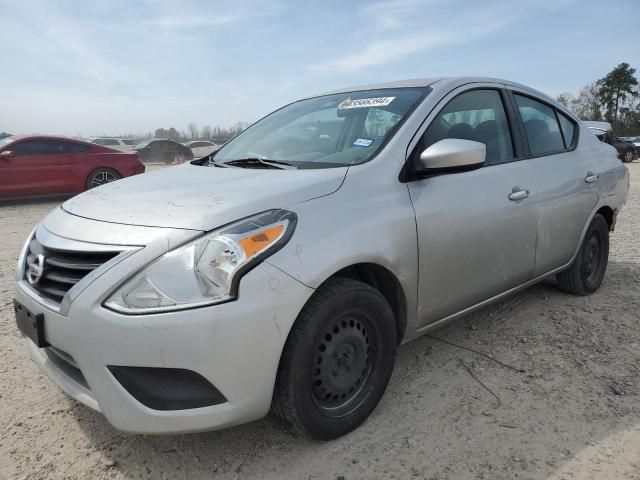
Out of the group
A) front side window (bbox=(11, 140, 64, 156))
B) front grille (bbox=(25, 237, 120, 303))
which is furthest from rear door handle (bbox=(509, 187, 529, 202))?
front side window (bbox=(11, 140, 64, 156))

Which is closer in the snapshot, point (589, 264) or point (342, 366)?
point (342, 366)

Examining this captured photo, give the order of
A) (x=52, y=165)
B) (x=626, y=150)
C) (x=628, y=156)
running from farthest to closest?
(x=628, y=156) < (x=626, y=150) < (x=52, y=165)

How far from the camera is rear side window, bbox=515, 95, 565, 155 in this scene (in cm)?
337

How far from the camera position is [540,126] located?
3.51m

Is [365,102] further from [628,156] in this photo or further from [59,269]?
[628,156]

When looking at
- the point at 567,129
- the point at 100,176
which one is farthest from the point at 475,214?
the point at 100,176

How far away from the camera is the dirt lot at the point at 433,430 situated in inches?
81.1

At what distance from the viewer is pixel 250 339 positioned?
1.82 meters

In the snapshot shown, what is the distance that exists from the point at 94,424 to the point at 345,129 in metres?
1.98

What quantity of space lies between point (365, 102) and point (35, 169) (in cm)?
866

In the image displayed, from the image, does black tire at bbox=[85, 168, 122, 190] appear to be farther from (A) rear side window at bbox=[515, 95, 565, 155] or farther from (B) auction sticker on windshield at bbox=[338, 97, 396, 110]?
(A) rear side window at bbox=[515, 95, 565, 155]

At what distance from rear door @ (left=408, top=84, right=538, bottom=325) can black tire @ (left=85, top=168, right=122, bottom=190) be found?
8677 mm

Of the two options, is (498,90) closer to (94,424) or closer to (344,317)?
(344,317)

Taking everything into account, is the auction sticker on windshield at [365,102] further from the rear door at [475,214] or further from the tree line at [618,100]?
the tree line at [618,100]
